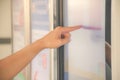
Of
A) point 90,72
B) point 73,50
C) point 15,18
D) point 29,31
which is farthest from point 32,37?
point 90,72

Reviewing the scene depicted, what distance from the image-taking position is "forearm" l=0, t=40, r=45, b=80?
1.25 m

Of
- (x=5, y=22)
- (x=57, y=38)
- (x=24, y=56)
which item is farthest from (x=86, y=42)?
(x=5, y=22)

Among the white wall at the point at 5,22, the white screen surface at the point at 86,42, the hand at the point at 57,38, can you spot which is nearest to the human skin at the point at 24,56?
the hand at the point at 57,38

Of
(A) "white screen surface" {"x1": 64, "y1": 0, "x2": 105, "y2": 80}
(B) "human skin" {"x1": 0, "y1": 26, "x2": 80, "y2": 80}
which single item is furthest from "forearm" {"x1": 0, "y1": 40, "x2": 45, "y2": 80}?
(A) "white screen surface" {"x1": 64, "y1": 0, "x2": 105, "y2": 80}

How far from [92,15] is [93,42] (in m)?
0.16

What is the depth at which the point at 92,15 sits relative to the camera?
1.49 m

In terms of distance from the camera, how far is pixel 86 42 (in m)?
1.57

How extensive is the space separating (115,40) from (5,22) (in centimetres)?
282

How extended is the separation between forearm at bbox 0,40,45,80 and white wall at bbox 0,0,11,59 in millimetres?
2420

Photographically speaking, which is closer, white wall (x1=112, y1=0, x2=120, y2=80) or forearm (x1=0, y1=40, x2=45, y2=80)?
white wall (x1=112, y1=0, x2=120, y2=80)

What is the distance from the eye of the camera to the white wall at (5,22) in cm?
367

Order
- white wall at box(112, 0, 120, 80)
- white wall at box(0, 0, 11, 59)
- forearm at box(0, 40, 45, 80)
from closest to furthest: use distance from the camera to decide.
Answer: white wall at box(112, 0, 120, 80) < forearm at box(0, 40, 45, 80) < white wall at box(0, 0, 11, 59)

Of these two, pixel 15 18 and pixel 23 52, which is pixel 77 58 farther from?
pixel 15 18

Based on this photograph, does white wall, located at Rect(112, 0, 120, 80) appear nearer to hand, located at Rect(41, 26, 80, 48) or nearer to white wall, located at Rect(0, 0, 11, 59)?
hand, located at Rect(41, 26, 80, 48)
